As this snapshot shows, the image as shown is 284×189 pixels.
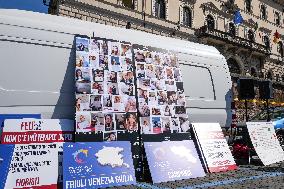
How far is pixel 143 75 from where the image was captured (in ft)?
18.5

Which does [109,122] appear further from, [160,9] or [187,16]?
[187,16]

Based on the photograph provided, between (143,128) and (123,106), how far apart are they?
0.50 m

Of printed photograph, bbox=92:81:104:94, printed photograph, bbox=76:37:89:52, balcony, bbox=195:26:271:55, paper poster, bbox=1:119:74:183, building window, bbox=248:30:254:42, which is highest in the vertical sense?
building window, bbox=248:30:254:42

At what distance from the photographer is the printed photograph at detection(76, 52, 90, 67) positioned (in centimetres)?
493

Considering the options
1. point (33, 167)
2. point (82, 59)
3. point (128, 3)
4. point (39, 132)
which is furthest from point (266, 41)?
point (33, 167)

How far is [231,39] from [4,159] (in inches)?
1203

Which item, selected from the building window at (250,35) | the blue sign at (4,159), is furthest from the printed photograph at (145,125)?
the building window at (250,35)

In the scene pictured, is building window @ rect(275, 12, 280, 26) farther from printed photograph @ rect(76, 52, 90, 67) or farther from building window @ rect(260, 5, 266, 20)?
printed photograph @ rect(76, 52, 90, 67)

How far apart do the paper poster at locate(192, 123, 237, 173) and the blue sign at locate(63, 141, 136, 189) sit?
160 cm

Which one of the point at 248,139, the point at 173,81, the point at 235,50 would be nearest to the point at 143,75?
the point at 173,81

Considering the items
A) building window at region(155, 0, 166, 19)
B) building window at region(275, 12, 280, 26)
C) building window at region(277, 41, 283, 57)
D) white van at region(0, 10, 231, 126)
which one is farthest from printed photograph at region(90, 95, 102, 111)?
building window at region(275, 12, 280, 26)

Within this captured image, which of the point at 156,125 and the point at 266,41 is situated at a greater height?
the point at 266,41

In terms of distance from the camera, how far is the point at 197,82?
20.6ft

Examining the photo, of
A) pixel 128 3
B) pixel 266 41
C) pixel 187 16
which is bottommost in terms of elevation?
pixel 266 41
